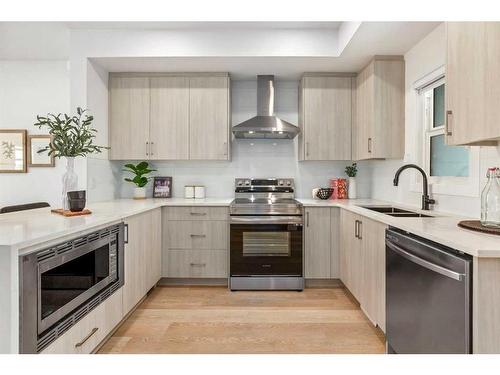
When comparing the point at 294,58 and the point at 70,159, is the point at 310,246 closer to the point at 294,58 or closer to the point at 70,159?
the point at 294,58

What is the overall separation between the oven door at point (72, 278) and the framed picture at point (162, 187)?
1769 millimetres

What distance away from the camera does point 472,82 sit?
1.61 meters

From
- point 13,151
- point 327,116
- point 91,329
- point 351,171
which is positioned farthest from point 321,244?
point 13,151

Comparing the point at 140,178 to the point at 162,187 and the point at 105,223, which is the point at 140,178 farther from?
the point at 105,223

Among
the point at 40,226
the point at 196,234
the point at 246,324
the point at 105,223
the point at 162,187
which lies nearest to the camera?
the point at 40,226

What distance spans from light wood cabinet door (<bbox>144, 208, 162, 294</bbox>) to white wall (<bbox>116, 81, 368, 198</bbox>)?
89 cm

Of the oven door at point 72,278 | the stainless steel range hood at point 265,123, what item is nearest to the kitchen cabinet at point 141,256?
the oven door at point 72,278

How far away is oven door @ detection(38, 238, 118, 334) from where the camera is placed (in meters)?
1.50

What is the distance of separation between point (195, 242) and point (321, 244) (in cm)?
129

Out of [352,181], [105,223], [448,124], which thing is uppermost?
[448,124]

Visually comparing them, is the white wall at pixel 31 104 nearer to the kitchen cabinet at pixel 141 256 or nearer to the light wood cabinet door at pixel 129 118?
the light wood cabinet door at pixel 129 118

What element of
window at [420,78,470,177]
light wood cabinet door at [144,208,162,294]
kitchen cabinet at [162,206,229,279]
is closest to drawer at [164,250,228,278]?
kitchen cabinet at [162,206,229,279]

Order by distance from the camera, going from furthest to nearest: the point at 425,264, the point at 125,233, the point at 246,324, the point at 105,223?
the point at 246,324, the point at 125,233, the point at 105,223, the point at 425,264
